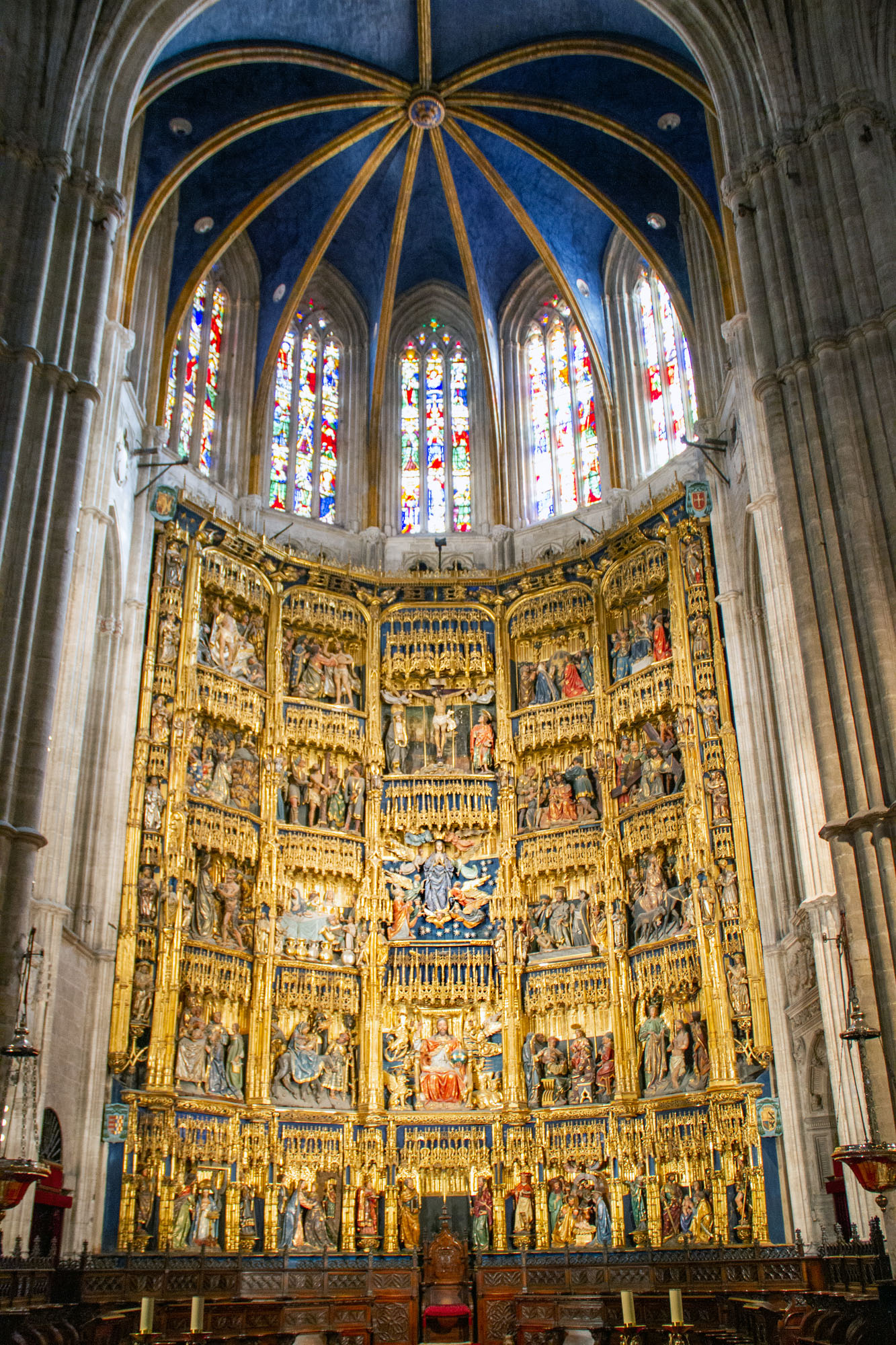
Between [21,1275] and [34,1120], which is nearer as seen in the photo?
[21,1275]

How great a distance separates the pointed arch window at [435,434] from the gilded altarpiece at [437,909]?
83.6 inches

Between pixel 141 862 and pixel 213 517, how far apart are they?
6760 mm

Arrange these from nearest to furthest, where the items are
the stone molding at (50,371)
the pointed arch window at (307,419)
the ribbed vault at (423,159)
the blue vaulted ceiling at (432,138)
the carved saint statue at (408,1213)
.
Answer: the stone molding at (50,371) → the carved saint statue at (408,1213) → the blue vaulted ceiling at (432,138) → the ribbed vault at (423,159) → the pointed arch window at (307,419)

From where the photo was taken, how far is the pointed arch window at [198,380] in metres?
25.1

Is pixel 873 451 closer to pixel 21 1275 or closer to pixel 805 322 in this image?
pixel 805 322

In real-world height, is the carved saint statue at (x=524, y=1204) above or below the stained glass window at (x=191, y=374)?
below

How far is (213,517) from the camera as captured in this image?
2431 cm

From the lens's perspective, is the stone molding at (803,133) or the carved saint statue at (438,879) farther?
the carved saint statue at (438,879)

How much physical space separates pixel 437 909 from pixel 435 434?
35.1ft

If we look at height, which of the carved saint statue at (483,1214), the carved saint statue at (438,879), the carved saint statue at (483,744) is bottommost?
the carved saint statue at (483,1214)

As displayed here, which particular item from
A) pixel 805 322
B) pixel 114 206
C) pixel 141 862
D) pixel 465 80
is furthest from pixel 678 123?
pixel 141 862

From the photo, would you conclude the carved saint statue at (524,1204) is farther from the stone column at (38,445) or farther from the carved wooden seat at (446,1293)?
the stone column at (38,445)

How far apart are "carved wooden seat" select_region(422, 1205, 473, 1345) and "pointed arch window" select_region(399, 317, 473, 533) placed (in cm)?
1400

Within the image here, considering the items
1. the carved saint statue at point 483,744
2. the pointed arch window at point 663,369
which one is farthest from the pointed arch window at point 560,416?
the carved saint statue at point 483,744
